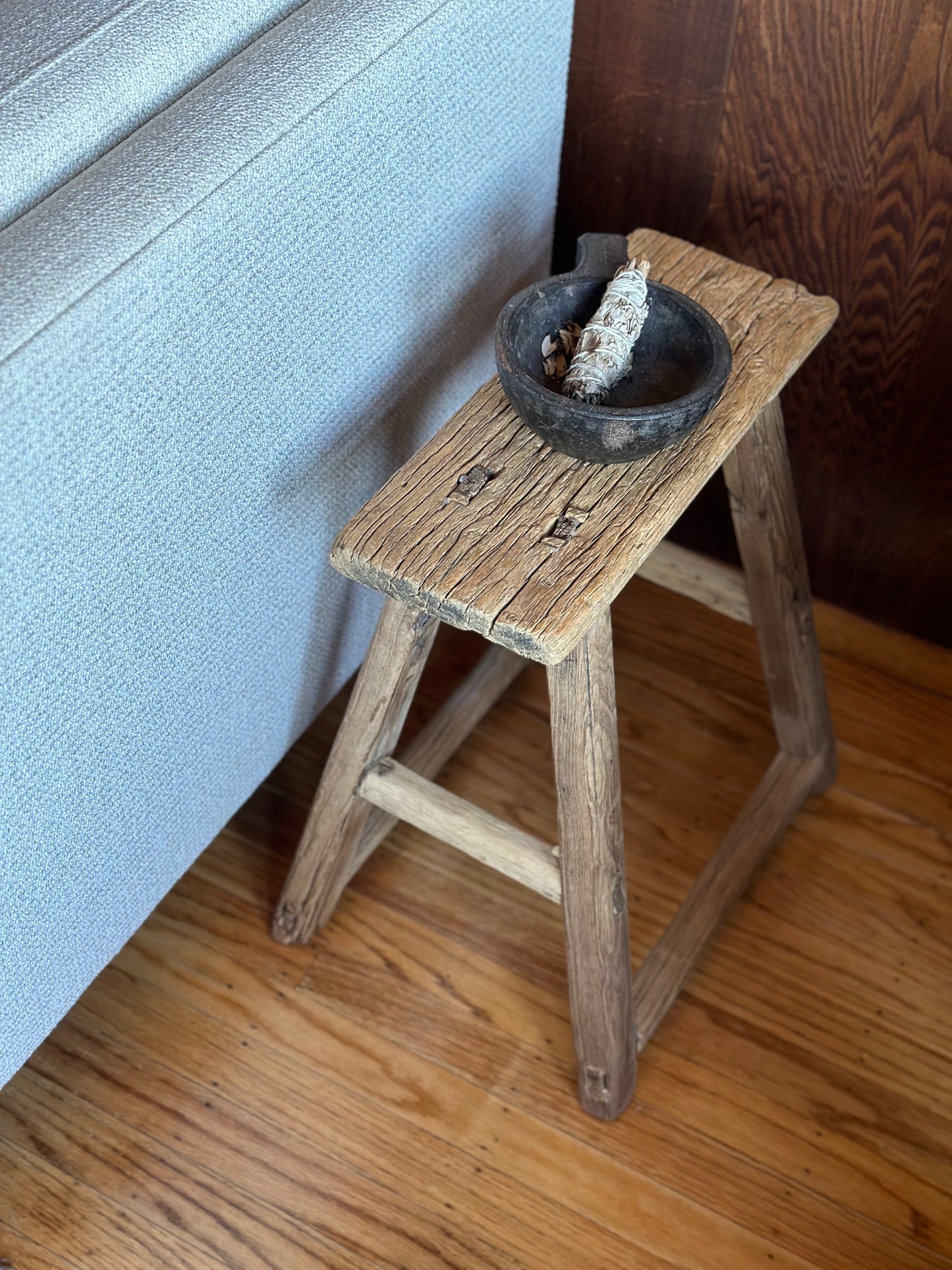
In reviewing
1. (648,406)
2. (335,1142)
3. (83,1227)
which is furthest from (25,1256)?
(648,406)

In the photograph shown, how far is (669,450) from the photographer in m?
0.80

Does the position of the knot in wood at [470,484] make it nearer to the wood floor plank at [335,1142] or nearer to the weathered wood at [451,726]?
the weathered wood at [451,726]

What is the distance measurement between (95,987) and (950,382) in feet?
3.01

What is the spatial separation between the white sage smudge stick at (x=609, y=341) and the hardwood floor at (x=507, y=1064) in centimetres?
52

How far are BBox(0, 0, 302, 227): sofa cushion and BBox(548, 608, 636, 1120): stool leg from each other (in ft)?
1.36

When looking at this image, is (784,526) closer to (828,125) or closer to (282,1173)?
(828,125)

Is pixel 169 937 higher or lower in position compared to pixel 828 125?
lower

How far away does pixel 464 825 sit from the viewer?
94 centimetres

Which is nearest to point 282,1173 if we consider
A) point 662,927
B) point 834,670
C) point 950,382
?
point 662,927

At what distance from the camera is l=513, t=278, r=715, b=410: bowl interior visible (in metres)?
0.83

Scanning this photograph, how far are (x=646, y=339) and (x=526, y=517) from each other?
174 millimetres

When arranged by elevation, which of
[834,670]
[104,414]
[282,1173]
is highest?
[104,414]

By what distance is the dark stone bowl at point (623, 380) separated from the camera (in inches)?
29.5

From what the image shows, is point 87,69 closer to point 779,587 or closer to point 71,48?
point 71,48
